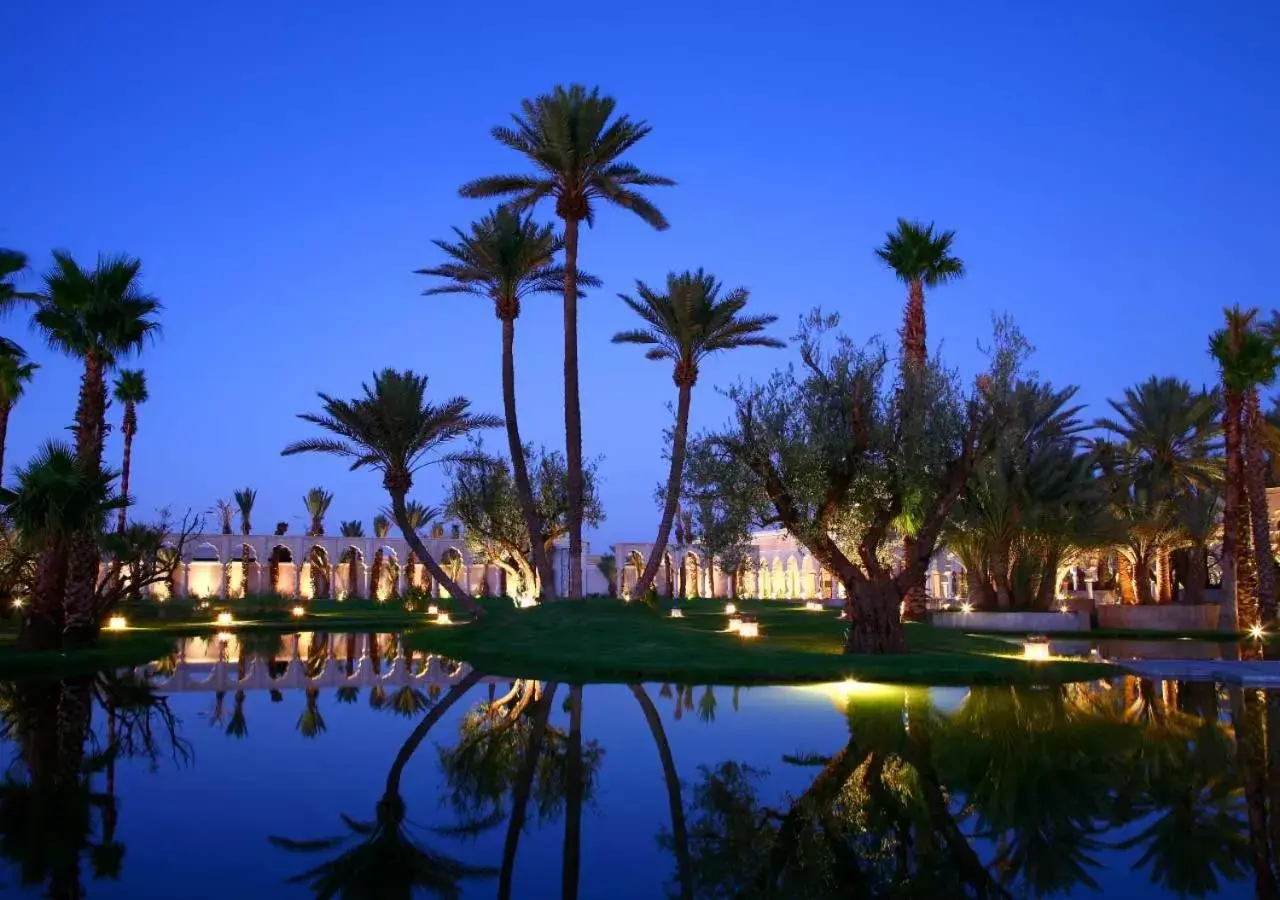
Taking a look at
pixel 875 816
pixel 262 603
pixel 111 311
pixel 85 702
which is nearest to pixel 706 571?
pixel 262 603

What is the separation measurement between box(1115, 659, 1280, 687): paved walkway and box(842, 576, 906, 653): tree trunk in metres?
4.05

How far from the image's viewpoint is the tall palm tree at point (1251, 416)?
86.6ft

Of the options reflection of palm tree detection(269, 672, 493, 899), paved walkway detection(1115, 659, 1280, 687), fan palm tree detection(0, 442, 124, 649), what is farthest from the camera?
fan palm tree detection(0, 442, 124, 649)

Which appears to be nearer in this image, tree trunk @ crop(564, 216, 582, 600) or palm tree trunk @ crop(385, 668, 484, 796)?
palm tree trunk @ crop(385, 668, 484, 796)

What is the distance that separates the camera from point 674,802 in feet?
26.1

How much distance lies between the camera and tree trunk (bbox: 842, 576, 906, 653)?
61.9 ft

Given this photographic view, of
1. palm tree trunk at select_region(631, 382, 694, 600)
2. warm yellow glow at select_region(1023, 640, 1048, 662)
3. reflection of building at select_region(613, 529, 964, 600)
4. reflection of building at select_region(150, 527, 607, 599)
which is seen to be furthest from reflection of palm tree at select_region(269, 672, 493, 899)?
reflection of building at select_region(613, 529, 964, 600)

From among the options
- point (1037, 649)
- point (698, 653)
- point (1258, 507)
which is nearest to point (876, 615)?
Result: point (1037, 649)

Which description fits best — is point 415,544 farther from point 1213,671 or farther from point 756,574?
point 756,574

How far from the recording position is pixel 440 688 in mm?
15570

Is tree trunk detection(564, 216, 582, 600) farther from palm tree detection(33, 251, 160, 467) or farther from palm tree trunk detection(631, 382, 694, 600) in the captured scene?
Answer: palm tree detection(33, 251, 160, 467)

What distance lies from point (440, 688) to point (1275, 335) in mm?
25629

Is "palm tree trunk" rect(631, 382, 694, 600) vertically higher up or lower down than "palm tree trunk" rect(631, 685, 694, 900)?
higher up

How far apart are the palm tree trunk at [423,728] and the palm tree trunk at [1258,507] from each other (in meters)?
21.5
